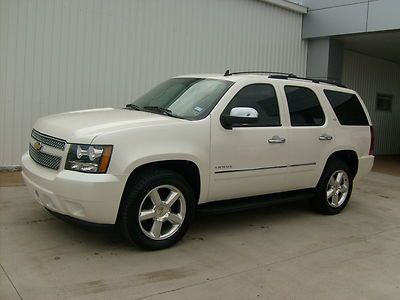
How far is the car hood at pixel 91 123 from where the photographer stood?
434 centimetres

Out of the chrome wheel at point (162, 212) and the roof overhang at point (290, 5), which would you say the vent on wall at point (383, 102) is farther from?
the chrome wheel at point (162, 212)

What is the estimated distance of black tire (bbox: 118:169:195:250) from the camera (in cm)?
441

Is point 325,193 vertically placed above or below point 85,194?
below

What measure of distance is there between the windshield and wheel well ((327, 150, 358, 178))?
2238 millimetres

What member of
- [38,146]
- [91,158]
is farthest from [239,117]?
[38,146]

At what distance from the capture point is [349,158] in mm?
6875

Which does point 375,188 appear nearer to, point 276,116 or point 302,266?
point 276,116

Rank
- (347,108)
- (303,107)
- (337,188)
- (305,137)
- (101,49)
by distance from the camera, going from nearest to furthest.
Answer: (305,137), (303,107), (337,188), (347,108), (101,49)

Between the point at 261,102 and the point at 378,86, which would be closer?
the point at 261,102

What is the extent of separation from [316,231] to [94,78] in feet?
16.7

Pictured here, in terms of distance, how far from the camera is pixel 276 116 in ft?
18.6

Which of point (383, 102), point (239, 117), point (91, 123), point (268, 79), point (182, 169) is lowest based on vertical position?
point (182, 169)

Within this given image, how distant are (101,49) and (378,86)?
395 inches

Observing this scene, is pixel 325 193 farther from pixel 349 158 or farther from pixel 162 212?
pixel 162 212
